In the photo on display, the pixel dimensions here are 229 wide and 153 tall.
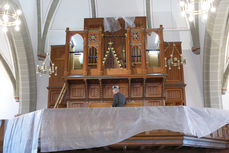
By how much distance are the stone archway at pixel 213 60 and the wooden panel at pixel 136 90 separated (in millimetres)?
3127

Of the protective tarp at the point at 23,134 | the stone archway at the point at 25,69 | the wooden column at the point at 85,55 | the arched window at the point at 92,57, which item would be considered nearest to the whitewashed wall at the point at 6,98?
the stone archway at the point at 25,69

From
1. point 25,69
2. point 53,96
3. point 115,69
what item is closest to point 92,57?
point 115,69

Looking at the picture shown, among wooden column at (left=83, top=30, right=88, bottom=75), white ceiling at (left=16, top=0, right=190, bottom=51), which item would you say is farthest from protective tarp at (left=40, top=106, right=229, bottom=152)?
white ceiling at (left=16, top=0, right=190, bottom=51)

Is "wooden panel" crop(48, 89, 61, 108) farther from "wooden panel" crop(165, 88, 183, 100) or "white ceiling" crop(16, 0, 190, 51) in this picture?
"wooden panel" crop(165, 88, 183, 100)

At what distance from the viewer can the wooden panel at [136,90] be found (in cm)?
1186

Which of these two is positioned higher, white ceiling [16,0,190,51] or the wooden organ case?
white ceiling [16,0,190,51]

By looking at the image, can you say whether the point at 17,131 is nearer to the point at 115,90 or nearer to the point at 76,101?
the point at 115,90

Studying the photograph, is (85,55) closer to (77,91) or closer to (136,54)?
(77,91)

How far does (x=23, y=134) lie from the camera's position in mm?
6688

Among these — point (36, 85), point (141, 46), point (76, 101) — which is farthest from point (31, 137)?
point (36, 85)

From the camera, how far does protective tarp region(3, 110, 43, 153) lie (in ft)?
21.3

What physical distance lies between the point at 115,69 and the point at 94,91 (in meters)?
1.17

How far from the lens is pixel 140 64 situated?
12.6 metres

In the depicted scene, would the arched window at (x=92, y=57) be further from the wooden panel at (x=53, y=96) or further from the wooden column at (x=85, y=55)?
the wooden panel at (x=53, y=96)
